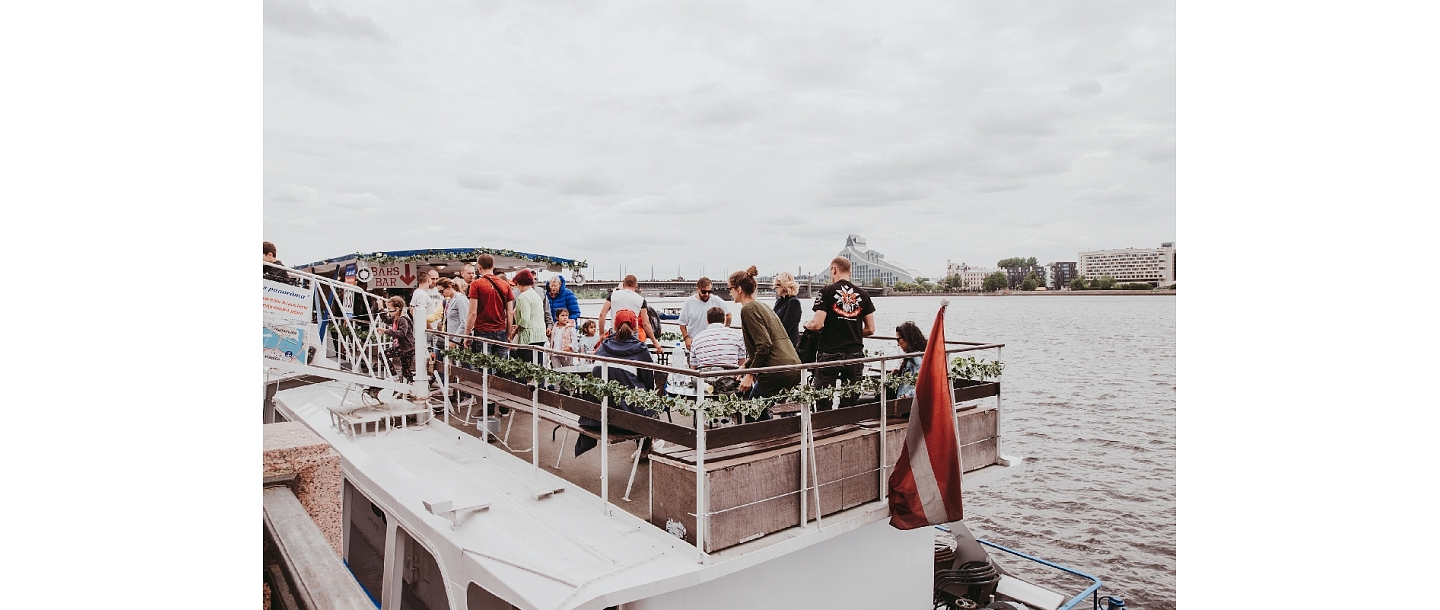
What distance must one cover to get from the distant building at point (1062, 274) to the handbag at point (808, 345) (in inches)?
1906

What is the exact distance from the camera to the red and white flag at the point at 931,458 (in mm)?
5008

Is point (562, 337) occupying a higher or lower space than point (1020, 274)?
lower

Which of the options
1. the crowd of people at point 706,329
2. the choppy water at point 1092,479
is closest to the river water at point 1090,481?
the choppy water at point 1092,479

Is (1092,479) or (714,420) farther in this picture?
(1092,479)

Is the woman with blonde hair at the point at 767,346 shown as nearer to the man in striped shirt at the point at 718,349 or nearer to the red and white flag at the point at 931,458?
the man in striped shirt at the point at 718,349

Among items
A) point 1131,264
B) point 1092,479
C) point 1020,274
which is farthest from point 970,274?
point 1092,479

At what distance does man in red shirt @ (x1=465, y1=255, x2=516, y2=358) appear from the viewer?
732 centimetres

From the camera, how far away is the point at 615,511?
16.4ft

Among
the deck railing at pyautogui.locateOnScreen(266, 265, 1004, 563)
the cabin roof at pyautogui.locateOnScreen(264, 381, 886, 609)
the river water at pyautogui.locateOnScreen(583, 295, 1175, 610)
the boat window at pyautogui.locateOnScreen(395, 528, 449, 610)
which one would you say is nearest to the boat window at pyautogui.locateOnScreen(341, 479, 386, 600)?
the cabin roof at pyautogui.locateOnScreen(264, 381, 886, 609)

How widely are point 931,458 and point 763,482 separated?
4.26 ft

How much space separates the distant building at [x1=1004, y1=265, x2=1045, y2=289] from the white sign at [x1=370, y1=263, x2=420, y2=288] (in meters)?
51.6

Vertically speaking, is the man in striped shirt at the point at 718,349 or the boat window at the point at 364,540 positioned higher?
the man in striped shirt at the point at 718,349

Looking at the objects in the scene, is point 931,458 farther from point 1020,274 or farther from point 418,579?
point 1020,274
